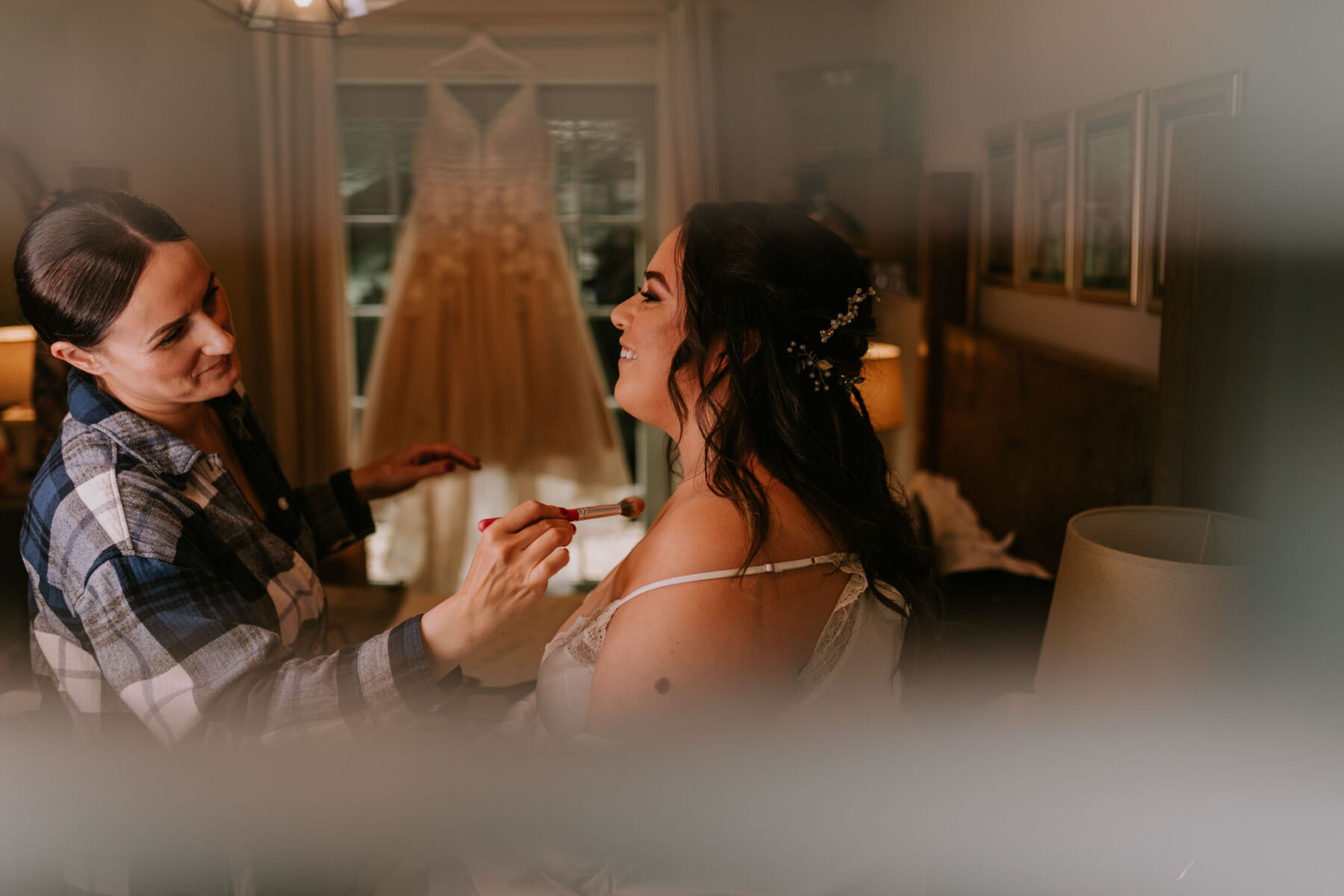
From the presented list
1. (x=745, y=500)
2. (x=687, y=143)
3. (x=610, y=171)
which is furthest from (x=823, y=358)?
(x=610, y=171)

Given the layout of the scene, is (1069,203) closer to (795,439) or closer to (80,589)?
(795,439)

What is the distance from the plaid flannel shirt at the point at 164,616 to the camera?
0.58 metres

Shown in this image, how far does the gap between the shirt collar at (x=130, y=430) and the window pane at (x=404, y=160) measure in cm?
171

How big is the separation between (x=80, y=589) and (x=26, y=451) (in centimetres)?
48

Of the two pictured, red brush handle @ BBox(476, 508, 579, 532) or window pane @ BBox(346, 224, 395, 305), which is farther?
window pane @ BBox(346, 224, 395, 305)

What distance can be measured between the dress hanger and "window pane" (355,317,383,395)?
0.72 m

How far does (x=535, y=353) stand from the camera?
246 centimetres

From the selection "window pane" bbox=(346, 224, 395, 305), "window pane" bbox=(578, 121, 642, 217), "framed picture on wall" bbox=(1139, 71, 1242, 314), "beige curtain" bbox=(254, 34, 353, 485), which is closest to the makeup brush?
"framed picture on wall" bbox=(1139, 71, 1242, 314)

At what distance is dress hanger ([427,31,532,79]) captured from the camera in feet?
6.64

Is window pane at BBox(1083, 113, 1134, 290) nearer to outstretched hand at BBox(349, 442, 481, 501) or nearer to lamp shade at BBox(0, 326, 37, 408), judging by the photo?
outstretched hand at BBox(349, 442, 481, 501)

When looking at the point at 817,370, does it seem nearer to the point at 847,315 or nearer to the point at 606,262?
the point at 847,315

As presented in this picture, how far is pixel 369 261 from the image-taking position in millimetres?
2480

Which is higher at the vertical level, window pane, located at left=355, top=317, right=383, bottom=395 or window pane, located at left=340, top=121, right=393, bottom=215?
window pane, located at left=340, top=121, right=393, bottom=215

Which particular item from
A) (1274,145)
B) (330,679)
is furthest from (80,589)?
(1274,145)
